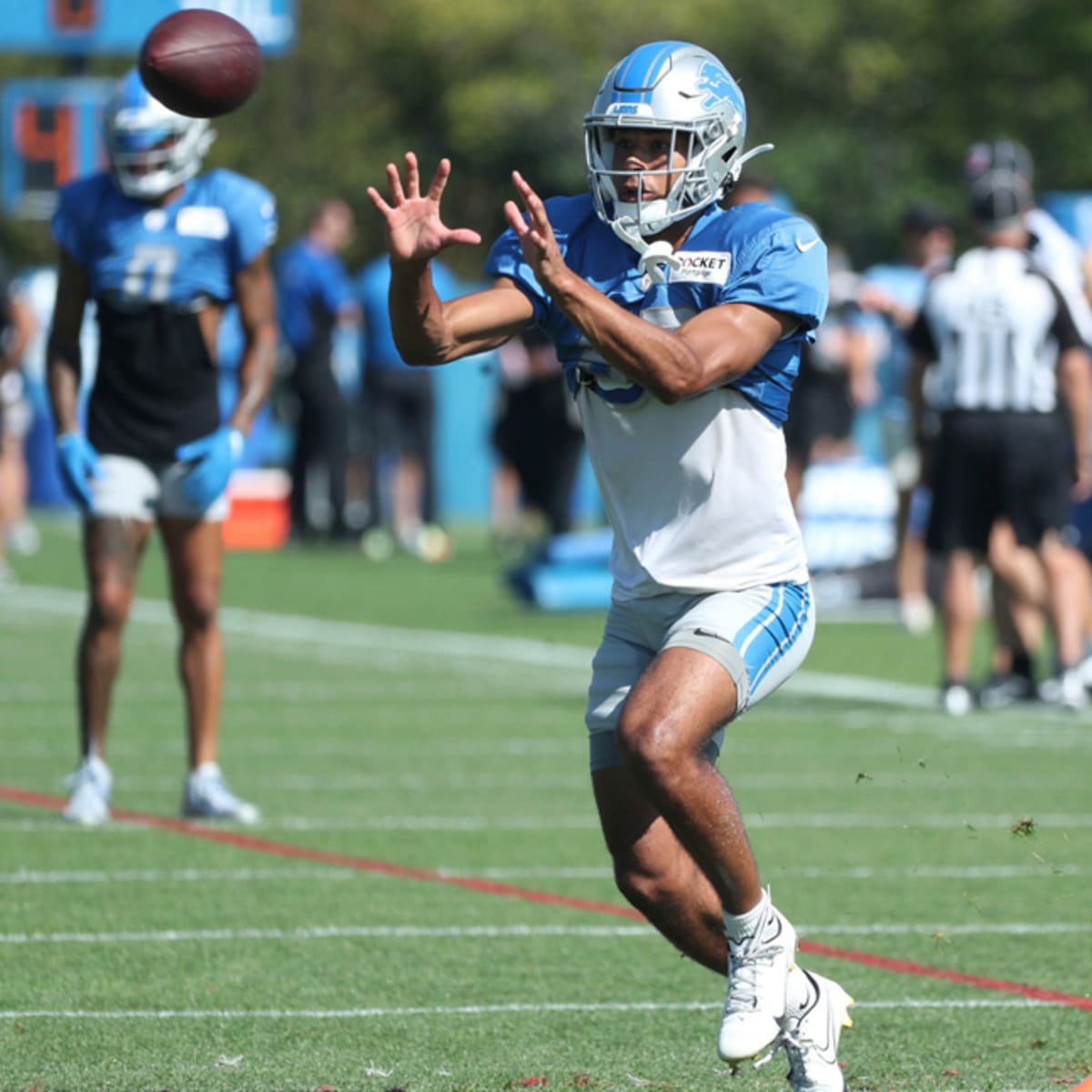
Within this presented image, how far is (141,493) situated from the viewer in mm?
8578

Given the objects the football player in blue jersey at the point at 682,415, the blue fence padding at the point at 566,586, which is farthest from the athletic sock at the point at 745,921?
the blue fence padding at the point at 566,586

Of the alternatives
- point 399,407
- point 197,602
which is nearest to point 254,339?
point 197,602

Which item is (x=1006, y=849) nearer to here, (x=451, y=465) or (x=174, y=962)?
(x=174, y=962)

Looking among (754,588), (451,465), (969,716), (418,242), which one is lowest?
(451,465)

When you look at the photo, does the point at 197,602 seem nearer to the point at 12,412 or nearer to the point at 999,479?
the point at 999,479

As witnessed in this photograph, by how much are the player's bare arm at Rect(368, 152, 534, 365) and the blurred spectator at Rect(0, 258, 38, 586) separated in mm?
10171

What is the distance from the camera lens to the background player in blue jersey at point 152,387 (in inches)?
338

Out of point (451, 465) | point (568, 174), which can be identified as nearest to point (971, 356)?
point (451, 465)

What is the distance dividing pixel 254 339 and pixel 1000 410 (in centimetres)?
415

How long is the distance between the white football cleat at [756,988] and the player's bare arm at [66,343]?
427 cm

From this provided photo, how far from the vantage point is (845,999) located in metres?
5.17

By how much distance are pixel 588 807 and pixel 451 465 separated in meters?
22.7

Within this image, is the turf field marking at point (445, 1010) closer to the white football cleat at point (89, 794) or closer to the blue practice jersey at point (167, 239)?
the white football cleat at point (89, 794)

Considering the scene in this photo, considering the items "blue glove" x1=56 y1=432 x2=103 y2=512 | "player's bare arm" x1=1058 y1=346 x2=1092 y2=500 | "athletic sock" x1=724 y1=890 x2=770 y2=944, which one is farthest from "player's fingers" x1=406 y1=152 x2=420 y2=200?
"player's bare arm" x1=1058 y1=346 x2=1092 y2=500
